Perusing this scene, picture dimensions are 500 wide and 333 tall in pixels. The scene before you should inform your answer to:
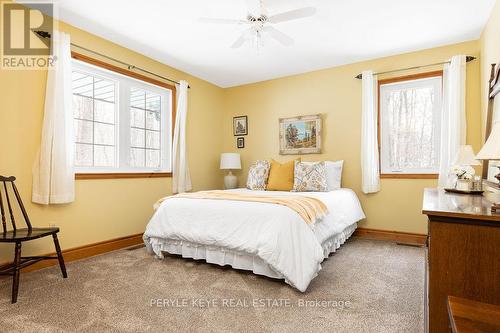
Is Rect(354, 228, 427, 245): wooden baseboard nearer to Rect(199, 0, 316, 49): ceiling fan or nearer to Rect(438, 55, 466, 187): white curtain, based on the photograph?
Rect(438, 55, 466, 187): white curtain

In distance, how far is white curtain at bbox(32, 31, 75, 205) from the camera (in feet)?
8.67

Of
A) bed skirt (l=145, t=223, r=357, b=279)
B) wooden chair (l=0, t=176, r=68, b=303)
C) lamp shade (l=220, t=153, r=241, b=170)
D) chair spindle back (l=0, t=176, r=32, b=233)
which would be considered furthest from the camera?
lamp shade (l=220, t=153, r=241, b=170)

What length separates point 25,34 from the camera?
8.66 feet

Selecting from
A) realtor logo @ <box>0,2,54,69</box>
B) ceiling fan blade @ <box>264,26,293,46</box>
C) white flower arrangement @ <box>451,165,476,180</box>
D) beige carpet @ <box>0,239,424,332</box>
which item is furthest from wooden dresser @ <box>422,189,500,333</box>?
realtor logo @ <box>0,2,54,69</box>

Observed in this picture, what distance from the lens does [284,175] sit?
12.6 feet

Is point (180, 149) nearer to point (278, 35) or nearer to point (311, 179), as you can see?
point (311, 179)

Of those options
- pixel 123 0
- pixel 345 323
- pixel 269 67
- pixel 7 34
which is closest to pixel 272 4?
pixel 123 0

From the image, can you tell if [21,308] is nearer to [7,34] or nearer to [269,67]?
[7,34]

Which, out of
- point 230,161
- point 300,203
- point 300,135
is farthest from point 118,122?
point 300,135

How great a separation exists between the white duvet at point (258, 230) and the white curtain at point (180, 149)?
1.06 meters

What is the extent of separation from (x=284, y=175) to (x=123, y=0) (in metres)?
2.65

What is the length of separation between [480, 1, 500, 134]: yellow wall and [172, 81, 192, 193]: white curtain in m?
3.60

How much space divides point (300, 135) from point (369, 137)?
1060 mm

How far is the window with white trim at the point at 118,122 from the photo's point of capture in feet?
10.3
